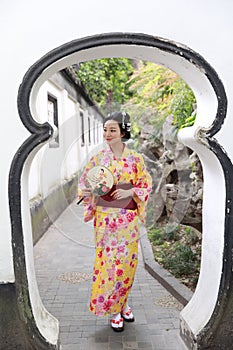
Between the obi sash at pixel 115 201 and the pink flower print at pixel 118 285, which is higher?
the obi sash at pixel 115 201

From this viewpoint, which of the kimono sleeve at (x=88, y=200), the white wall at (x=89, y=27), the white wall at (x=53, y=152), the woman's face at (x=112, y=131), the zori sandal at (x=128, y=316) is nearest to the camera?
the white wall at (x=89, y=27)

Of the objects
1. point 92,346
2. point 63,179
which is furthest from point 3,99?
point 63,179

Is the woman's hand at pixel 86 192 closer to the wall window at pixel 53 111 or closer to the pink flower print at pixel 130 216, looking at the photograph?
the pink flower print at pixel 130 216

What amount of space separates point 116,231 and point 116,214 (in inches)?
5.3

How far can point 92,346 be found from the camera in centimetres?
305

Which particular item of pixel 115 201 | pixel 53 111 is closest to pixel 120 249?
pixel 115 201

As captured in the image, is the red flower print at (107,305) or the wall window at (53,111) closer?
the red flower print at (107,305)

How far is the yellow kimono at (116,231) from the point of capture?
3139mm

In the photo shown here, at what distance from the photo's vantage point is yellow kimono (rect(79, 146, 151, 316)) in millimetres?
3139

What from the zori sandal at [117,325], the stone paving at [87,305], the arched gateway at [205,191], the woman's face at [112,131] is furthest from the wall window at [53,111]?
the arched gateway at [205,191]

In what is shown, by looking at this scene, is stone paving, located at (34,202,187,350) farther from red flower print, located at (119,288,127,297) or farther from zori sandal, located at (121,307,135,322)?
red flower print, located at (119,288,127,297)

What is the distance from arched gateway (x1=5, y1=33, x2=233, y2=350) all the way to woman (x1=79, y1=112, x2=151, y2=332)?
0.50m

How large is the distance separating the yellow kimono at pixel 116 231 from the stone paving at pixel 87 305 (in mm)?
237

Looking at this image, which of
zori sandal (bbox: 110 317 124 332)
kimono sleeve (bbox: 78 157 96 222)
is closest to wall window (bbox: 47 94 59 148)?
kimono sleeve (bbox: 78 157 96 222)
